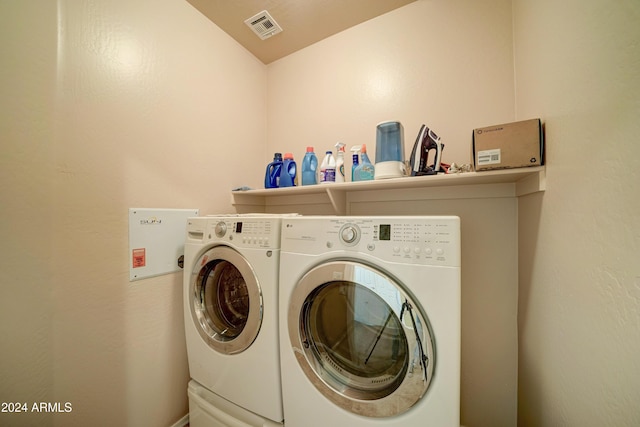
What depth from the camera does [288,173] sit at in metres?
1.49

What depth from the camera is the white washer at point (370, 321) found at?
0.63 meters

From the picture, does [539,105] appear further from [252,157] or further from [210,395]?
[210,395]

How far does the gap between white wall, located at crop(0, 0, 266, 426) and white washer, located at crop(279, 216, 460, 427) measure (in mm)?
814

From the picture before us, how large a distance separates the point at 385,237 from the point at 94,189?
4.20ft

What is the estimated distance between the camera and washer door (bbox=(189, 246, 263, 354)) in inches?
37.2

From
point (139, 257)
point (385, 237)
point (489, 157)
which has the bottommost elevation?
point (139, 257)

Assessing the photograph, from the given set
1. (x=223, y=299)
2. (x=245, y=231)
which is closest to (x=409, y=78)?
(x=245, y=231)

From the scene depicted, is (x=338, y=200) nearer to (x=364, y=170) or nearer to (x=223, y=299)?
(x=364, y=170)

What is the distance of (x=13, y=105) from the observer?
2.54 feet

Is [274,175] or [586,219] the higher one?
[274,175]

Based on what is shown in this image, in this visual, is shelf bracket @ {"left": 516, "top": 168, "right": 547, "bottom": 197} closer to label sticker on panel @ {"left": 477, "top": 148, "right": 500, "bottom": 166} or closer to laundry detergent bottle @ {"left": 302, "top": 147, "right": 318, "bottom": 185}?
label sticker on panel @ {"left": 477, "top": 148, "right": 500, "bottom": 166}

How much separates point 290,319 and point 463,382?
108 centimetres

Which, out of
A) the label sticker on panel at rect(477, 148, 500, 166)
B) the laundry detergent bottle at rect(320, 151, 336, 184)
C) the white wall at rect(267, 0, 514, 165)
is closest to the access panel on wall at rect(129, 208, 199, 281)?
the laundry detergent bottle at rect(320, 151, 336, 184)

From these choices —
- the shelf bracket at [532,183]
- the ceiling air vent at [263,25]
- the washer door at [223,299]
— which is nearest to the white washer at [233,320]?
the washer door at [223,299]
